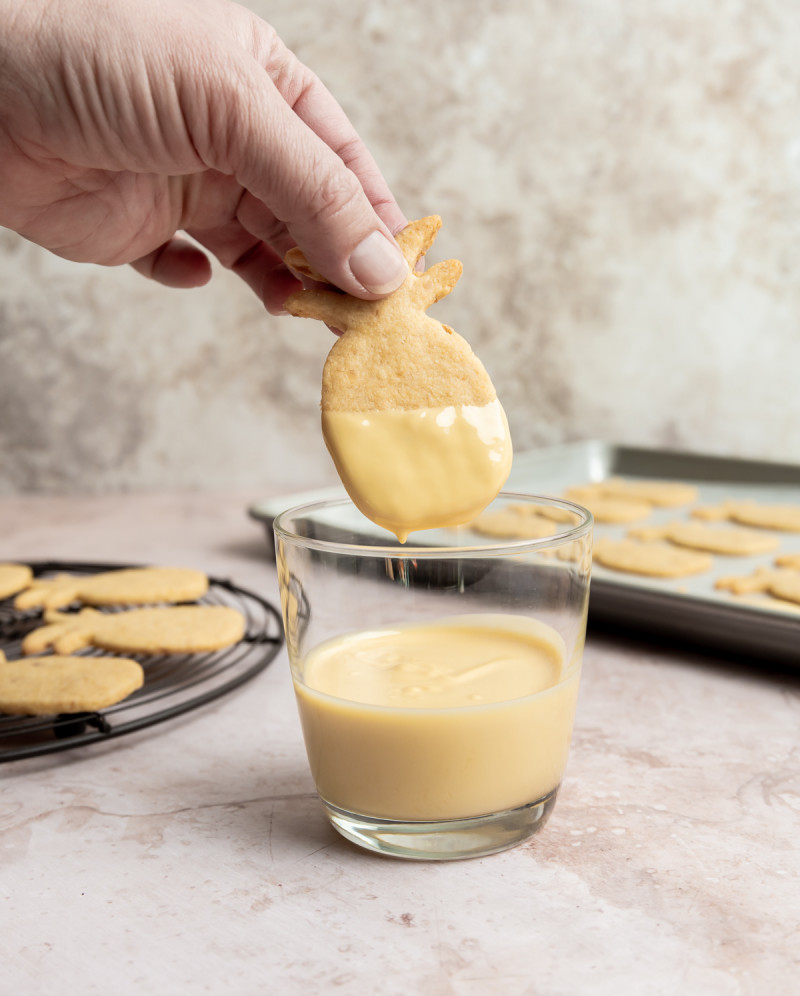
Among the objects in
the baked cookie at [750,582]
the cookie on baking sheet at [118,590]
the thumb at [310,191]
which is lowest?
the cookie on baking sheet at [118,590]

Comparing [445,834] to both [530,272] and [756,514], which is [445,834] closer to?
[756,514]

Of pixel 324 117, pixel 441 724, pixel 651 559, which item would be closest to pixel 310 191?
pixel 324 117

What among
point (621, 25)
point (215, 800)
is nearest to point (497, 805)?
point (215, 800)

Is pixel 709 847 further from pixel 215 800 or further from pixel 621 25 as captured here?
pixel 621 25

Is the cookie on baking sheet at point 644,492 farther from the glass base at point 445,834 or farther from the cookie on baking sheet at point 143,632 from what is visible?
the glass base at point 445,834

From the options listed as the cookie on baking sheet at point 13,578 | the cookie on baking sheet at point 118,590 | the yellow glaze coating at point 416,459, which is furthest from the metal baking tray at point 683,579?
the yellow glaze coating at point 416,459
